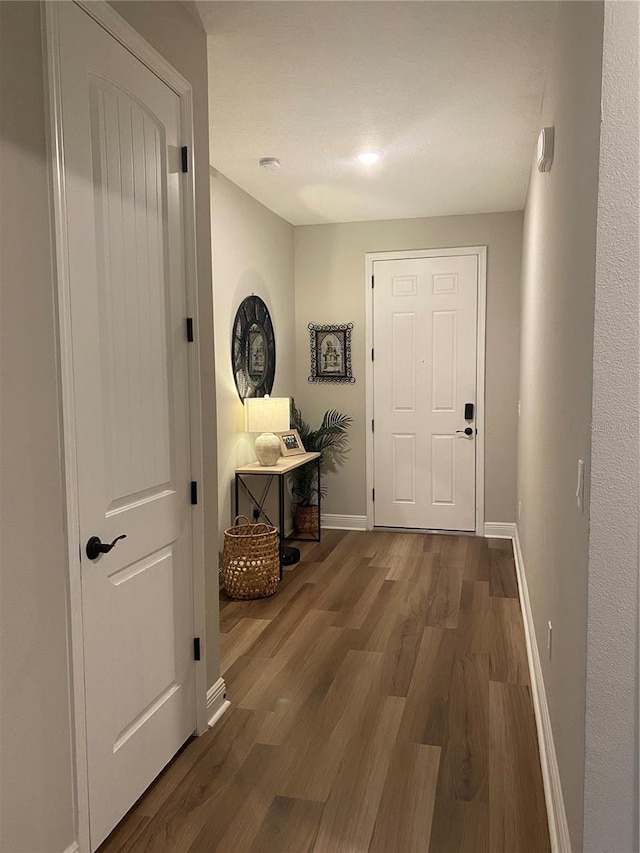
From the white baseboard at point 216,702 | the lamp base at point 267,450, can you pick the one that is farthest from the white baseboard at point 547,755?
the lamp base at point 267,450

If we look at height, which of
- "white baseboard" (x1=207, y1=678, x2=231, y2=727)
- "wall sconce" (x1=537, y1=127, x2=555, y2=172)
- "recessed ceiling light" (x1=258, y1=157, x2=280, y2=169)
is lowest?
"white baseboard" (x1=207, y1=678, x2=231, y2=727)

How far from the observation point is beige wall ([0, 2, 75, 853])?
1.57m

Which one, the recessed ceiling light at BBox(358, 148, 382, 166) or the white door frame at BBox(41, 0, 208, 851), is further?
the recessed ceiling light at BBox(358, 148, 382, 166)

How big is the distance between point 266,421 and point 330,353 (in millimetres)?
1558

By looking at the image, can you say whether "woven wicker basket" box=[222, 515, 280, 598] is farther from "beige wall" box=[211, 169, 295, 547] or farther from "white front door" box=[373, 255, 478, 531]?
"white front door" box=[373, 255, 478, 531]

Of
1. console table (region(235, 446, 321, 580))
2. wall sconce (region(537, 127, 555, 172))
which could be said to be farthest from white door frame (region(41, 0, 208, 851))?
console table (region(235, 446, 321, 580))

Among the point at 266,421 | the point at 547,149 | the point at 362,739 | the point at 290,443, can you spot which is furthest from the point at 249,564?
the point at 547,149

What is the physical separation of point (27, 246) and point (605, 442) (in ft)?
4.56

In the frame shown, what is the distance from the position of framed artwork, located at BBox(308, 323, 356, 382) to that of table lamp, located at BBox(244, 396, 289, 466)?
1.35 metres

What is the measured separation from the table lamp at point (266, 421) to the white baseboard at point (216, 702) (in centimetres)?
200

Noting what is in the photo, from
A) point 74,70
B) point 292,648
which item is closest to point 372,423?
point 292,648

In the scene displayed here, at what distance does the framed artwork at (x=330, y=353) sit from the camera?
5.84 metres

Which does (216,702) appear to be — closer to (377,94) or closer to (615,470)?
(615,470)

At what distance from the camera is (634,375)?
134 cm
